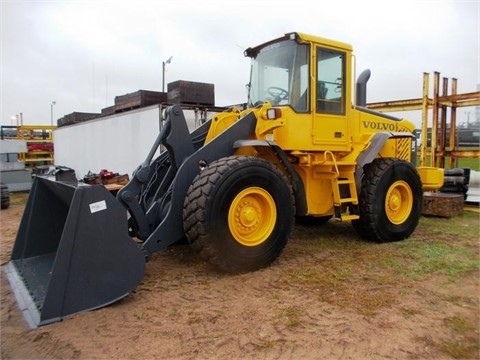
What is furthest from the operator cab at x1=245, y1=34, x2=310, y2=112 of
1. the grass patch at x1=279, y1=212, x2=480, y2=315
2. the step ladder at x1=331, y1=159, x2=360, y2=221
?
the grass patch at x1=279, y1=212, x2=480, y2=315

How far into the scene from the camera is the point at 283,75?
5.14 meters

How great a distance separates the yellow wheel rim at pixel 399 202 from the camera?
583 cm

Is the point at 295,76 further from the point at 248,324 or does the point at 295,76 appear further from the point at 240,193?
the point at 248,324

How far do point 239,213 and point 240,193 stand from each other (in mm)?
216

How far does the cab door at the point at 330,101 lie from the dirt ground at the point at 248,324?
1.88 m

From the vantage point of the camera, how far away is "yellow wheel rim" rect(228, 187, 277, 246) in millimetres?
4238

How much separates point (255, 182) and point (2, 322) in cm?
255

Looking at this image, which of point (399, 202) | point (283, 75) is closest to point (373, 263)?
point (399, 202)

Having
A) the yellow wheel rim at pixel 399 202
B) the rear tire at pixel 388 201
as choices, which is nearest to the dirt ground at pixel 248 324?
the rear tire at pixel 388 201

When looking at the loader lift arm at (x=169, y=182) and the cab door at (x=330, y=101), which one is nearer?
the loader lift arm at (x=169, y=182)

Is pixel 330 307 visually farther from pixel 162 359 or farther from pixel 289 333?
pixel 162 359

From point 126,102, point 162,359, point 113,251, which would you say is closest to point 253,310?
point 162,359

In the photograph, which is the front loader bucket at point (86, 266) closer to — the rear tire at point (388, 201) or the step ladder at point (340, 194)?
the step ladder at point (340, 194)

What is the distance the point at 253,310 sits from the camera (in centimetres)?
347
